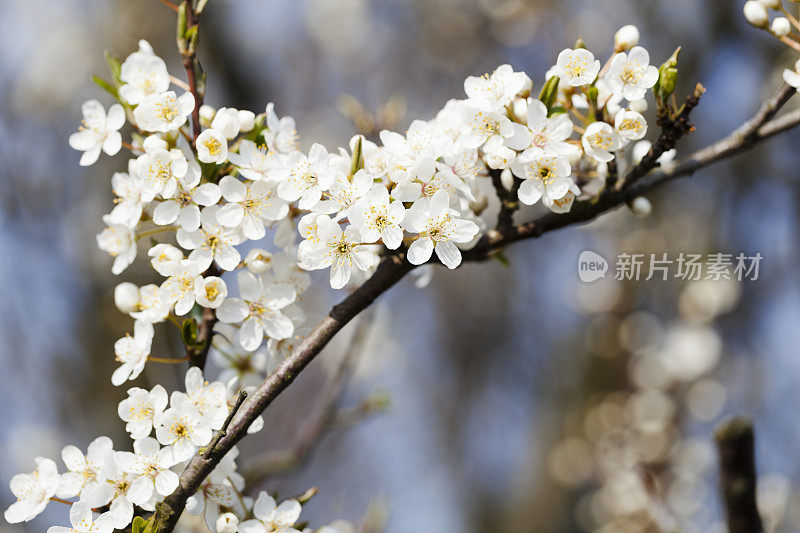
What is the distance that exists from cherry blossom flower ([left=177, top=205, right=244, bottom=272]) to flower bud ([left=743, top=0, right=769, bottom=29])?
45.7 inches

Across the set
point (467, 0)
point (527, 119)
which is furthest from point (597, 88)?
point (467, 0)

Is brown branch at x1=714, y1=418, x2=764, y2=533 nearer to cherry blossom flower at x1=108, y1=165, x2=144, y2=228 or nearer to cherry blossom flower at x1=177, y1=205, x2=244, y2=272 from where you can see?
cherry blossom flower at x1=177, y1=205, x2=244, y2=272

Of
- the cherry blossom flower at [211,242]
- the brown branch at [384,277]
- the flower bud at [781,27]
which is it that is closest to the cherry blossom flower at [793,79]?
the brown branch at [384,277]

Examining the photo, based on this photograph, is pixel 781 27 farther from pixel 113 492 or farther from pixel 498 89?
pixel 113 492

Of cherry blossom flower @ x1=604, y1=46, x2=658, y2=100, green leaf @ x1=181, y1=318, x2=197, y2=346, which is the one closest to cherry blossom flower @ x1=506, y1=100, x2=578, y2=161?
cherry blossom flower @ x1=604, y1=46, x2=658, y2=100

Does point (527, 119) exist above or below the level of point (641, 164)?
above

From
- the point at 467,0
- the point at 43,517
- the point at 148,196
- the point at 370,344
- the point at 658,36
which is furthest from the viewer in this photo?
the point at 467,0

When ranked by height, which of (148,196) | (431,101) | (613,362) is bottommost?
(148,196)

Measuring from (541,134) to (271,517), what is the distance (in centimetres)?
78

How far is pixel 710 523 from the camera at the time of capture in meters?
4.73

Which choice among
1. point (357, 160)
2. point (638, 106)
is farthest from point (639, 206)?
point (357, 160)

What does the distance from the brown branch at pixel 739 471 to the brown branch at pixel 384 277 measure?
56cm

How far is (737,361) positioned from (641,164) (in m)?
4.29

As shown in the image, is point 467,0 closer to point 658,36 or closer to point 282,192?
point 658,36
